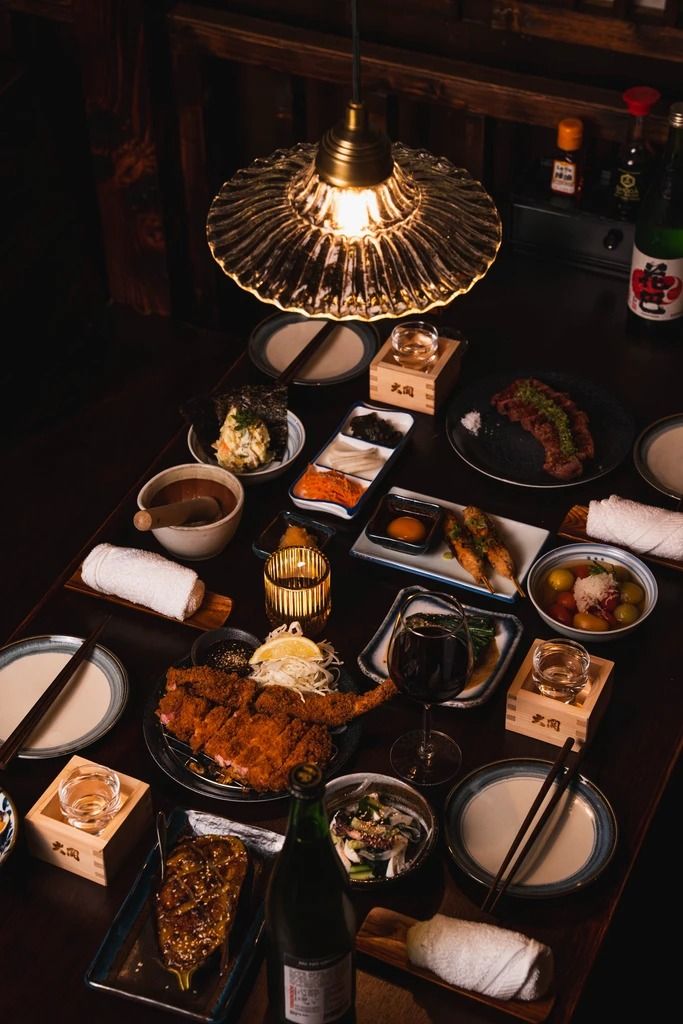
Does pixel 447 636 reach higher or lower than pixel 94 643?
higher

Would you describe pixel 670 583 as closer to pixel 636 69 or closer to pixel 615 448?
pixel 615 448

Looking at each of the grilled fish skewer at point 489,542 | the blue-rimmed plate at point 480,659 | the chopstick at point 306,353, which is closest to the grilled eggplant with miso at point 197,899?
the blue-rimmed plate at point 480,659

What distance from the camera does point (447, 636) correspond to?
204cm

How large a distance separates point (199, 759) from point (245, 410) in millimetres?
883

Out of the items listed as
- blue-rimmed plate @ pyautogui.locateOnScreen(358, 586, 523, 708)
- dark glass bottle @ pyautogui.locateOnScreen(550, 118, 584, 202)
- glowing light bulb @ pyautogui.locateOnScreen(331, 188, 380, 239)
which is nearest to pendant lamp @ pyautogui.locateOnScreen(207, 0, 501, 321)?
glowing light bulb @ pyautogui.locateOnScreen(331, 188, 380, 239)

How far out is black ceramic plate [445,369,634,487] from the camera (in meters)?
2.76

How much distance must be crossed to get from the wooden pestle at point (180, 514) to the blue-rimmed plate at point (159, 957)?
2.26 feet

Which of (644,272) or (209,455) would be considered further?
(644,272)

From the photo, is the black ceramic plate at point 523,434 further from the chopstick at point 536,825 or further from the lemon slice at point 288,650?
the chopstick at point 536,825

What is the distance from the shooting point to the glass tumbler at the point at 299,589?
→ 7.80 feet

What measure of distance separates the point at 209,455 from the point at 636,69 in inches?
63.0

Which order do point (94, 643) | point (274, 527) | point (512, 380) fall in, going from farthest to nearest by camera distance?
point (512, 380), point (274, 527), point (94, 643)

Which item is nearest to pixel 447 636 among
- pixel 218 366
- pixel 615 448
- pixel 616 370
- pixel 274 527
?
pixel 274 527

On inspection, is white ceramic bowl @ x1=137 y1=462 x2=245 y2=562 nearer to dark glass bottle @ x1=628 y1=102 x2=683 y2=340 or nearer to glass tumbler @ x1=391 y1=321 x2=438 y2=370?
glass tumbler @ x1=391 y1=321 x2=438 y2=370
